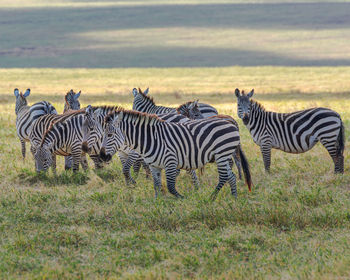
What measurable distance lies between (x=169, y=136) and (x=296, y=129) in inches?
114

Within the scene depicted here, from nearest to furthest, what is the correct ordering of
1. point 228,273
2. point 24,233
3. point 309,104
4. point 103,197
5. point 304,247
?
point 228,273, point 304,247, point 24,233, point 103,197, point 309,104

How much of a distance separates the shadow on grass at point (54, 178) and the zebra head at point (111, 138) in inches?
82.4

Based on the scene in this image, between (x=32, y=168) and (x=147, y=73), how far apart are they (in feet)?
153

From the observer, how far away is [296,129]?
35.5 ft

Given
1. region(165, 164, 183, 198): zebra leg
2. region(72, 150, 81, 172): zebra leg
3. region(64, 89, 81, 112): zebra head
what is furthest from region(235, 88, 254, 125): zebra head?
region(64, 89, 81, 112): zebra head

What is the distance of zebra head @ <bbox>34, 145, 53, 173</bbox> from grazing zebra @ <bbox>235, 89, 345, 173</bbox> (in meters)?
3.75

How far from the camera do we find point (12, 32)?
354ft

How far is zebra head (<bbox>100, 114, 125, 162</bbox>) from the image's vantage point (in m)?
8.78

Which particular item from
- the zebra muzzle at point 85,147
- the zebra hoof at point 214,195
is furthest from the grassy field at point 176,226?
the zebra muzzle at point 85,147

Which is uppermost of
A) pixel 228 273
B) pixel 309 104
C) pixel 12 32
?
pixel 12 32

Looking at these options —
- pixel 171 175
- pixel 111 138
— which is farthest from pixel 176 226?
pixel 111 138

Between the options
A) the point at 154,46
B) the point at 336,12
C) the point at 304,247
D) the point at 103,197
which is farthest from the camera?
the point at 336,12

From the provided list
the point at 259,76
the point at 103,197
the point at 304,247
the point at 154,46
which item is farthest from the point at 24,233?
the point at 154,46

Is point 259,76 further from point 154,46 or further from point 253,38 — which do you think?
point 253,38
